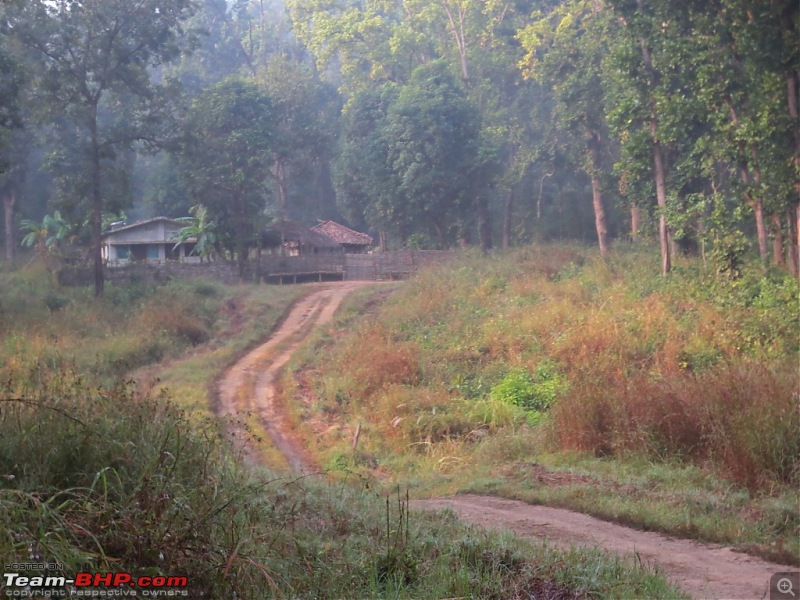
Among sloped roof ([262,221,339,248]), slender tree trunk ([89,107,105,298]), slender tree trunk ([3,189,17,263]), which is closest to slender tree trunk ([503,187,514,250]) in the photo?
sloped roof ([262,221,339,248])

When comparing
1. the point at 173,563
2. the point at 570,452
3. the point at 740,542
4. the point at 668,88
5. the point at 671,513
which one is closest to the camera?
the point at 173,563

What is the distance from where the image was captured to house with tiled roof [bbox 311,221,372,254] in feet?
144

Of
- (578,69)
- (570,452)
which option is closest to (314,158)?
(578,69)

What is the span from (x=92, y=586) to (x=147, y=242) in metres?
39.6

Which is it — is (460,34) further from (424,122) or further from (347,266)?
(347,266)

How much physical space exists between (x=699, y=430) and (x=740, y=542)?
326 centimetres

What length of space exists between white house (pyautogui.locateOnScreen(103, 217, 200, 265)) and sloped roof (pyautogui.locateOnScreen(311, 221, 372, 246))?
25.4 feet

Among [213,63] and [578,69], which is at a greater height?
[213,63]

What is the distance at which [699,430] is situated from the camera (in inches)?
371

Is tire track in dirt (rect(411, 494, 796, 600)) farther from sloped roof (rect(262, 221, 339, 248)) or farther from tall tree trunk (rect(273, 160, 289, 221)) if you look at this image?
tall tree trunk (rect(273, 160, 289, 221))

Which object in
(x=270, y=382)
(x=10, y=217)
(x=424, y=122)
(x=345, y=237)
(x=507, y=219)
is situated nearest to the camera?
(x=270, y=382)

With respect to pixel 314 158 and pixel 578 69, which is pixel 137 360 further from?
pixel 314 158

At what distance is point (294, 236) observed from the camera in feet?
134

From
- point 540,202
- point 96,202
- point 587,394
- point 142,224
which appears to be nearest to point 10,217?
point 142,224
